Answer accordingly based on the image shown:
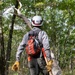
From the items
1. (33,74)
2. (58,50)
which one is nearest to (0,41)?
(33,74)

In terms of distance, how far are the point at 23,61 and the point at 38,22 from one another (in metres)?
50.8

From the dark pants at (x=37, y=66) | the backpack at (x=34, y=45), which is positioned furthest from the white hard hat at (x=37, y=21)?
the dark pants at (x=37, y=66)

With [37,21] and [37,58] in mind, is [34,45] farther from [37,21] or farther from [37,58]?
[37,21]

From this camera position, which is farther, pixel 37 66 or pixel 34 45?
pixel 37 66

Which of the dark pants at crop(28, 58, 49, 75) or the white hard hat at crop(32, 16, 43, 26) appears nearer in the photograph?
the white hard hat at crop(32, 16, 43, 26)

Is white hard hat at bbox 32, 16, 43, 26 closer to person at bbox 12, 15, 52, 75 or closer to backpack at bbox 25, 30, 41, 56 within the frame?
person at bbox 12, 15, 52, 75

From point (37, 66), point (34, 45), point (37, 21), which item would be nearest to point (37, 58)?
point (37, 66)

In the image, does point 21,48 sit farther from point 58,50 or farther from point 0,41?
point 58,50

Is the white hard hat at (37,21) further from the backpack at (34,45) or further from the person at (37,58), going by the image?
the backpack at (34,45)

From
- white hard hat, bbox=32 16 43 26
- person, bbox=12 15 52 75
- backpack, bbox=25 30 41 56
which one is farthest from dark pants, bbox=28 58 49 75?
white hard hat, bbox=32 16 43 26

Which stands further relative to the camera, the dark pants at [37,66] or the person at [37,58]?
the dark pants at [37,66]

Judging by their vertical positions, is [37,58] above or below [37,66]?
above

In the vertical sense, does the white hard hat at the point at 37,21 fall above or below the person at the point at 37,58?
above

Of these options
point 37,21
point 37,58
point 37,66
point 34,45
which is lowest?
point 37,66
